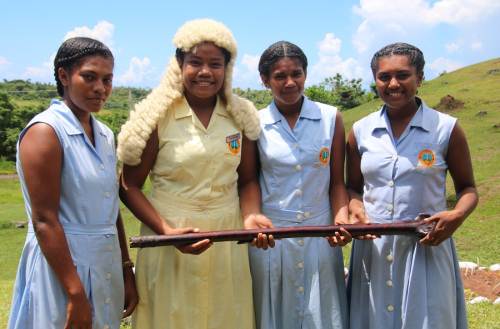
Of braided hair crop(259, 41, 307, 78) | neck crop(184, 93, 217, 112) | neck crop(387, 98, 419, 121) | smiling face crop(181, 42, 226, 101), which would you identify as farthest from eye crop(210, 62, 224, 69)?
neck crop(387, 98, 419, 121)

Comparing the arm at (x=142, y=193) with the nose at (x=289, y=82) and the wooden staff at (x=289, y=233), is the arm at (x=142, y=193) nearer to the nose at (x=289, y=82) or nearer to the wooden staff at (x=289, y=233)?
the wooden staff at (x=289, y=233)

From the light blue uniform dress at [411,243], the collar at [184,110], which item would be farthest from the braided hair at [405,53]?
the collar at [184,110]

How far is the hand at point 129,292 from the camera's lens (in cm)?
293

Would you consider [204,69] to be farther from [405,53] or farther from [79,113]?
[405,53]

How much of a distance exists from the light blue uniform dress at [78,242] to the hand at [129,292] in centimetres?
25

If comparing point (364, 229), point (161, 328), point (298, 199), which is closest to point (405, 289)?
point (364, 229)

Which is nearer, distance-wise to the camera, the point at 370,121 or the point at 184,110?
the point at 184,110

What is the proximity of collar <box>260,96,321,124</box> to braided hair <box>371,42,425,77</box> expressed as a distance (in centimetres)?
41

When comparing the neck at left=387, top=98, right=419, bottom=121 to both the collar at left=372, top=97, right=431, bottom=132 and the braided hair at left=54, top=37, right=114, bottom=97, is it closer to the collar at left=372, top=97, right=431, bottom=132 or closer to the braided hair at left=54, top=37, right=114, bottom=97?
the collar at left=372, top=97, right=431, bottom=132

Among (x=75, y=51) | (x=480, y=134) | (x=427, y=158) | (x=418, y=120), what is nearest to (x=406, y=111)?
(x=418, y=120)

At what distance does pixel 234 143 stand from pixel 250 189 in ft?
1.02

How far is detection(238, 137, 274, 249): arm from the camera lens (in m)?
3.09

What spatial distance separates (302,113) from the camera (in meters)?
3.24

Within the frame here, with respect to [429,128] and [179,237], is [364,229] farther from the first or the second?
[179,237]
